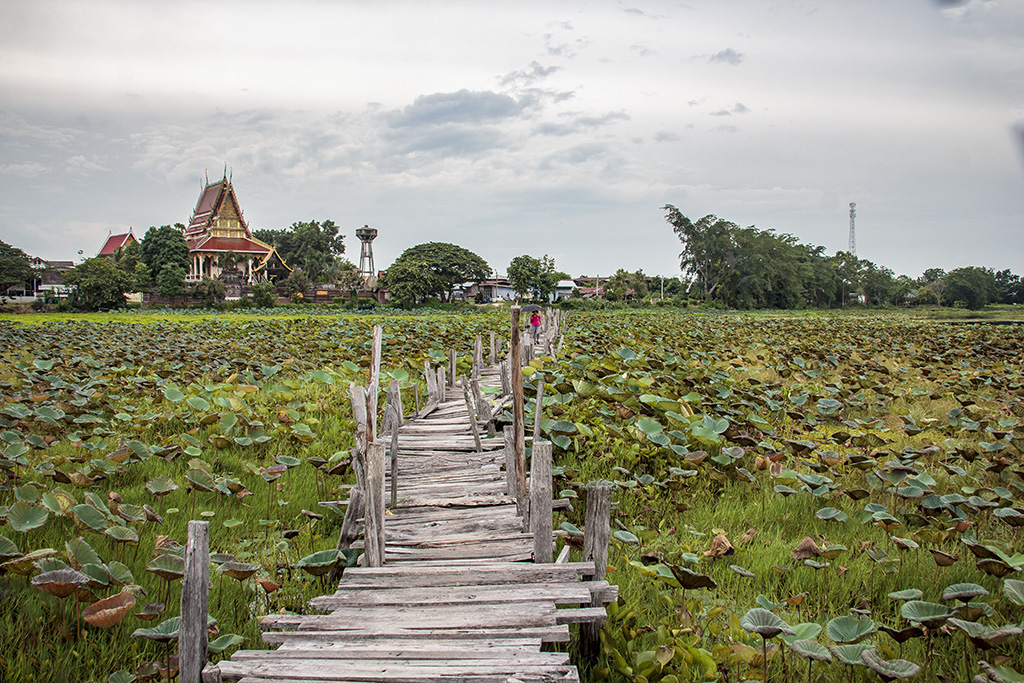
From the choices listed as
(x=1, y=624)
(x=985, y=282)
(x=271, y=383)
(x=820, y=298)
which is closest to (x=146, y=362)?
(x=271, y=383)

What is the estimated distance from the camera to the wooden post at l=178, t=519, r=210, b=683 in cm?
227

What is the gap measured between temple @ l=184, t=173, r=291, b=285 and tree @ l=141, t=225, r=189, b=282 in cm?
201

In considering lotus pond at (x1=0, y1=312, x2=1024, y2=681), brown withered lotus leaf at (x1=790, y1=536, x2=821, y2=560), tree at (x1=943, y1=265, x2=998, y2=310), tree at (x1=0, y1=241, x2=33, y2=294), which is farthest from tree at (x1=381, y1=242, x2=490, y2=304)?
tree at (x1=943, y1=265, x2=998, y2=310)

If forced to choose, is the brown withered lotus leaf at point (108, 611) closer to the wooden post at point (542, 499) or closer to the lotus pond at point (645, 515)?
the lotus pond at point (645, 515)

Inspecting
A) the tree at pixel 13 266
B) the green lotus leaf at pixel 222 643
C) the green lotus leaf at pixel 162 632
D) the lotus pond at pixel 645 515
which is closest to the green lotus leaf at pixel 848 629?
the lotus pond at pixel 645 515

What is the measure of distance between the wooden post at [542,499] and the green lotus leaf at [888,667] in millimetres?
1401

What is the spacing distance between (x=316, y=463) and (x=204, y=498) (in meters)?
0.84

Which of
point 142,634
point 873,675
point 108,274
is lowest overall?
point 873,675

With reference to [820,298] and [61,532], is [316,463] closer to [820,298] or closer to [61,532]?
[61,532]

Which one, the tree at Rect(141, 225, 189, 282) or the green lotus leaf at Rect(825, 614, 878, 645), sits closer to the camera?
the green lotus leaf at Rect(825, 614, 878, 645)

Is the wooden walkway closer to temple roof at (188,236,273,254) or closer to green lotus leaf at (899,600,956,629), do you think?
green lotus leaf at (899,600,956,629)

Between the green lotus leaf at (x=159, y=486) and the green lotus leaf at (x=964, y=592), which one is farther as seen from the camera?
the green lotus leaf at (x=159, y=486)

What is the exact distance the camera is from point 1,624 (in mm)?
2826

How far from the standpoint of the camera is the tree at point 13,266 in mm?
34006
